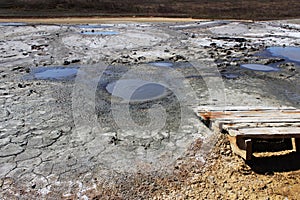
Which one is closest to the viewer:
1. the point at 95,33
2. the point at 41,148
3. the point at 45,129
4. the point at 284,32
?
the point at 41,148

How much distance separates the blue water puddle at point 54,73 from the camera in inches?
315

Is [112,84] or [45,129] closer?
[45,129]

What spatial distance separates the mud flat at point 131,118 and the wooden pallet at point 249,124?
0.64ft

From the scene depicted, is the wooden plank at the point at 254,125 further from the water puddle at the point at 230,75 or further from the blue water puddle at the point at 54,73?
the blue water puddle at the point at 54,73

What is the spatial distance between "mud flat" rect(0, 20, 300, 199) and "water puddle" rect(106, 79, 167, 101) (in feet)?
0.08

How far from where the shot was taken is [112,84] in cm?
755

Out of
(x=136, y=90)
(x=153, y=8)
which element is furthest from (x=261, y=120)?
(x=153, y=8)

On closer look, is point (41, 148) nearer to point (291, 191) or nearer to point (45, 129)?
point (45, 129)

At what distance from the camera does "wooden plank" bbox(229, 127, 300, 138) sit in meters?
4.04

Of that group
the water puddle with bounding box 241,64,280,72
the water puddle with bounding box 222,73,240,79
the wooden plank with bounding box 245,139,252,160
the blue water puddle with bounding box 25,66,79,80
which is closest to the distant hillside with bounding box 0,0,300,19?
the water puddle with bounding box 241,64,280,72

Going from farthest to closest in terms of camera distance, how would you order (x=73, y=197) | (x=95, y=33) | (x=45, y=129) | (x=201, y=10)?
(x=201, y=10) < (x=95, y=33) < (x=45, y=129) < (x=73, y=197)

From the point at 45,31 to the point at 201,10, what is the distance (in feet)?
58.1

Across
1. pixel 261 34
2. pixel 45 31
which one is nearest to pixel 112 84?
pixel 45 31

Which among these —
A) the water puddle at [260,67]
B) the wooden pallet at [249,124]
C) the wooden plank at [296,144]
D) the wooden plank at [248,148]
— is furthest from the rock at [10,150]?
the water puddle at [260,67]
